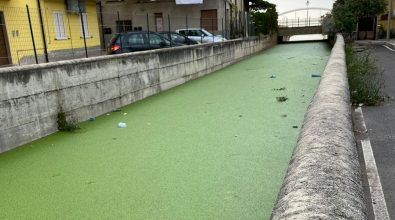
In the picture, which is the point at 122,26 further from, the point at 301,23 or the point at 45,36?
the point at 301,23

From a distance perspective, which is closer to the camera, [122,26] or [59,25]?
[122,26]

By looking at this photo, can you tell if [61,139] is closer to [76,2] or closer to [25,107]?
[25,107]

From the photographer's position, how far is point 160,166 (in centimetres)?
487

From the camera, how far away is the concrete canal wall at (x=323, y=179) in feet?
5.79

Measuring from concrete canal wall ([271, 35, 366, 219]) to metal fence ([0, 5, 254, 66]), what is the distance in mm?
5747

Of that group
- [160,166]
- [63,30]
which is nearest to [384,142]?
[160,166]

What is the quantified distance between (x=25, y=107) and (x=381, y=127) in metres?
5.76

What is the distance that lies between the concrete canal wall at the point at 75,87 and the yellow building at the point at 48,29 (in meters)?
2.01

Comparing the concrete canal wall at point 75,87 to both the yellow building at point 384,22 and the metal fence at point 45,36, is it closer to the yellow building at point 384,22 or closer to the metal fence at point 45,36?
the metal fence at point 45,36

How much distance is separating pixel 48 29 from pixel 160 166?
12.7 m

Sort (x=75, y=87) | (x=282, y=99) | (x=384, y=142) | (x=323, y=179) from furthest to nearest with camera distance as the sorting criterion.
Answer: (x=282, y=99) → (x=75, y=87) → (x=384, y=142) → (x=323, y=179)

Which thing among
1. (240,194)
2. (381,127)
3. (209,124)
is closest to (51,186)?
(240,194)

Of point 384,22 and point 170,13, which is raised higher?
point 170,13

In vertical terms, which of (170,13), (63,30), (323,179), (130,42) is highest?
(170,13)
